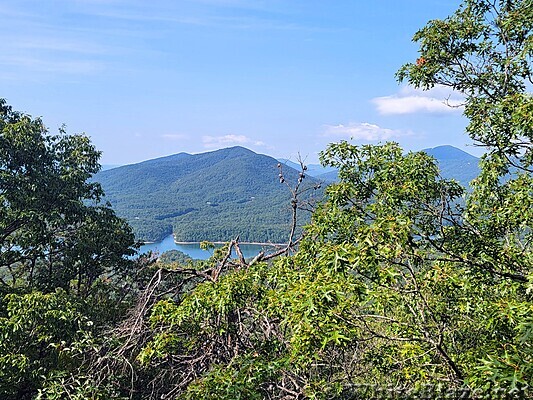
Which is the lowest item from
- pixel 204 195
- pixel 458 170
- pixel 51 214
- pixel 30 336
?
pixel 204 195

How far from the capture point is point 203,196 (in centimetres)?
11931

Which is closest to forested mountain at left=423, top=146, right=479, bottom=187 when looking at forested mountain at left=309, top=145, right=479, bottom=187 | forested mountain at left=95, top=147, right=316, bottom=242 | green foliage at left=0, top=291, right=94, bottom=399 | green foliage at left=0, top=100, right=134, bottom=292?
forested mountain at left=309, top=145, right=479, bottom=187

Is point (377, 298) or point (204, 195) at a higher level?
point (377, 298)

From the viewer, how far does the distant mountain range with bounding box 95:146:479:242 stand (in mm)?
69500

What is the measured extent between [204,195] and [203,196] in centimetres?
117

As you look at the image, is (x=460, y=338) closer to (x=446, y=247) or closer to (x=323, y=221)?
(x=446, y=247)

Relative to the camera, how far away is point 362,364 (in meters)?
3.75

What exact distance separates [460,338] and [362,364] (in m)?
0.98

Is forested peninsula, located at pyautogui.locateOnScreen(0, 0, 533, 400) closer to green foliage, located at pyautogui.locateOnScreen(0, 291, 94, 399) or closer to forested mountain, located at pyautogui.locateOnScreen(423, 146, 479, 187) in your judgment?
green foliage, located at pyautogui.locateOnScreen(0, 291, 94, 399)

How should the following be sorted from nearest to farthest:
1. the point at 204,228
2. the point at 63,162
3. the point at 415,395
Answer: the point at 415,395
the point at 63,162
the point at 204,228

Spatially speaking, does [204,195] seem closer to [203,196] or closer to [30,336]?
[203,196]

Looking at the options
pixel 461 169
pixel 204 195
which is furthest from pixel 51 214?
pixel 204 195

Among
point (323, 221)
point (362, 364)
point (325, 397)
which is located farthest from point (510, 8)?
point (325, 397)

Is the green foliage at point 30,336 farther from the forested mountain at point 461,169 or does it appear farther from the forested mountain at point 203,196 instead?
the forested mountain at point 203,196
